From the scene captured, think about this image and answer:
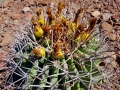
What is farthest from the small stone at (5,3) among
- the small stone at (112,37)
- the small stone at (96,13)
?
the small stone at (112,37)

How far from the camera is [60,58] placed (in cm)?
205

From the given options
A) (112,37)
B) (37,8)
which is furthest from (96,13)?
(37,8)

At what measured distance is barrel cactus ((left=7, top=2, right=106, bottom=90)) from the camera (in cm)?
202

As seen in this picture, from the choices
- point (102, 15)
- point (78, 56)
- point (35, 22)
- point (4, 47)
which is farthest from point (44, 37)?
point (102, 15)

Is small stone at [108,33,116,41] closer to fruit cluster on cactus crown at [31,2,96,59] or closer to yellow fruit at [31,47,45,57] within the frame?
fruit cluster on cactus crown at [31,2,96,59]

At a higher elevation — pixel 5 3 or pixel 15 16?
pixel 5 3

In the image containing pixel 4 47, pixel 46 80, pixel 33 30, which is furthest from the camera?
pixel 4 47

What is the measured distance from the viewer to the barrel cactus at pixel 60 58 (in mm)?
2023

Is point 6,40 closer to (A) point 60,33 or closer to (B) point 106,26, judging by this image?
(B) point 106,26

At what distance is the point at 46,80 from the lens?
2039mm

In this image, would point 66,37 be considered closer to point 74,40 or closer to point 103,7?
point 74,40

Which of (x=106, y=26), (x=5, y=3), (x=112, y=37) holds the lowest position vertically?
(x=112, y=37)

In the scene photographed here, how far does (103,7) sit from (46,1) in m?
0.74

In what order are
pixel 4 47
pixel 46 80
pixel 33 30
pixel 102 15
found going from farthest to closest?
pixel 102 15, pixel 4 47, pixel 33 30, pixel 46 80
